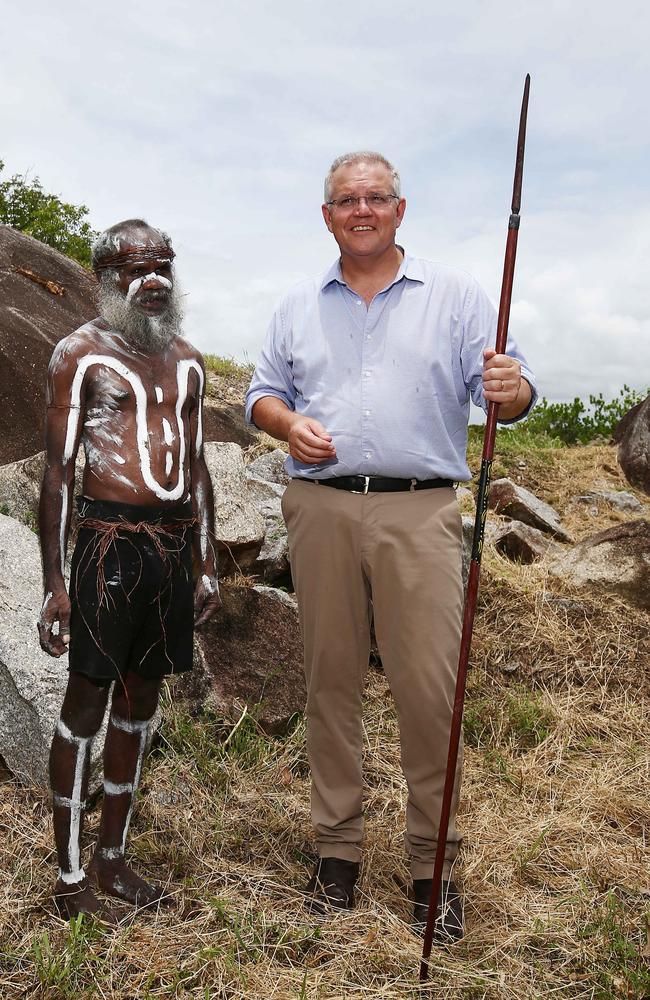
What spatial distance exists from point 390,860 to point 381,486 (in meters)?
1.58

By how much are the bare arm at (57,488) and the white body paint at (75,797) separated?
302mm

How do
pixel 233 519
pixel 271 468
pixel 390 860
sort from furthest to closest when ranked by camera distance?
pixel 271 468 → pixel 233 519 → pixel 390 860

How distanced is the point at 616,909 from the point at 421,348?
2.22m

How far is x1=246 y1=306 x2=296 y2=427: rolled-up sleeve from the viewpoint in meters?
3.68

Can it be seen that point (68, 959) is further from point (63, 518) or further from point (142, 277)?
point (142, 277)

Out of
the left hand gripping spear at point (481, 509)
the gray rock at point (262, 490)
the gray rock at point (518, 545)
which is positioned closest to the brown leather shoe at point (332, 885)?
the left hand gripping spear at point (481, 509)

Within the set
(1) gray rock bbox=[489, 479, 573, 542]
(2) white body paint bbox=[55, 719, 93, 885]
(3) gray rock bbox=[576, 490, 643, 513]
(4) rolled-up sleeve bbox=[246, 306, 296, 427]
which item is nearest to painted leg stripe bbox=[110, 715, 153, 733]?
(2) white body paint bbox=[55, 719, 93, 885]

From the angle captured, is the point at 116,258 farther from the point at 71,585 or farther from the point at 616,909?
the point at 616,909

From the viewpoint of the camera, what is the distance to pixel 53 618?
3082mm

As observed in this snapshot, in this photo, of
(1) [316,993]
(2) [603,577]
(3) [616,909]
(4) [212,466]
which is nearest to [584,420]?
(2) [603,577]

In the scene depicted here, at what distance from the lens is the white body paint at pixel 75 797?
3205mm

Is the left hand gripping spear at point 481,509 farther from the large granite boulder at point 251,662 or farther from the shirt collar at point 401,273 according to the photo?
the large granite boulder at point 251,662

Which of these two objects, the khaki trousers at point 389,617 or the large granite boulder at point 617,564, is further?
the large granite boulder at point 617,564

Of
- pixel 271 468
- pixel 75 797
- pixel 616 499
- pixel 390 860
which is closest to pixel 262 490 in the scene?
pixel 271 468
